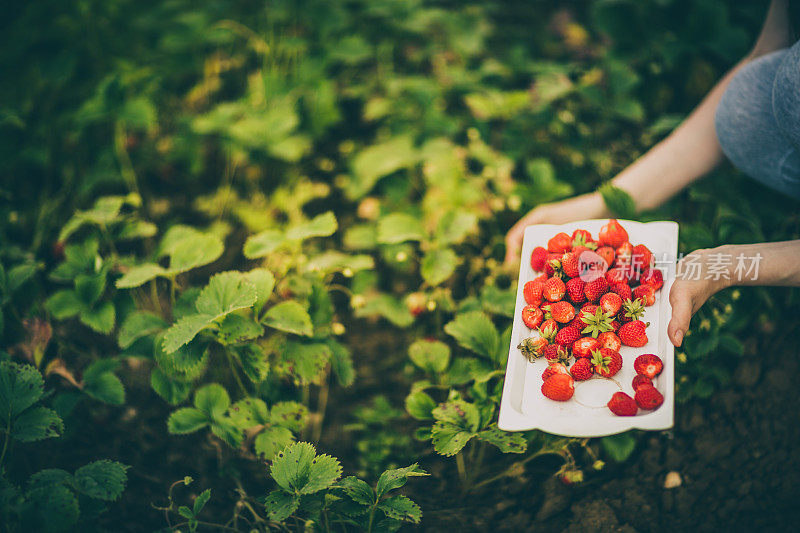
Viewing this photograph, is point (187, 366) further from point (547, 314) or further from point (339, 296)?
point (547, 314)

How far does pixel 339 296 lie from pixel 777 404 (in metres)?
1.59

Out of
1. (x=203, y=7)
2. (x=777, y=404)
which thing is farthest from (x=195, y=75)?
(x=777, y=404)

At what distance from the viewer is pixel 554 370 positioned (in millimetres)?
1211

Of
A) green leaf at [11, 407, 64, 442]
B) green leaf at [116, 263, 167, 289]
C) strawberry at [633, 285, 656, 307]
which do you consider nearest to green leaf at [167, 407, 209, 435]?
green leaf at [11, 407, 64, 442]

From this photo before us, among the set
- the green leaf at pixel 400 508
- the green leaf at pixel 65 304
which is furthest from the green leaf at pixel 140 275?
the green leaf at pixel 400 508

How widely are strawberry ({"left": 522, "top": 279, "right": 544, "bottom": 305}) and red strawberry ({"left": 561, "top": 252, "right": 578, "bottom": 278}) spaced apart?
8 centimetres

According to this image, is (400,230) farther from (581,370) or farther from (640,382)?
(640,382)

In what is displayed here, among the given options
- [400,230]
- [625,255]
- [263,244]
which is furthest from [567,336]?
[263,244]

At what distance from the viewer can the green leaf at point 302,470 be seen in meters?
1.27

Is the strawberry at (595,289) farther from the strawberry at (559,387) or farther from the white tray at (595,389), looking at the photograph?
the strawberry at (559,387)

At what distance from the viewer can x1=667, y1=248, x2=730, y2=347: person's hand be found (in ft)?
3.89

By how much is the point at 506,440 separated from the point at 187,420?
878 millimetres

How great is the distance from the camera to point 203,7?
9.23 feet

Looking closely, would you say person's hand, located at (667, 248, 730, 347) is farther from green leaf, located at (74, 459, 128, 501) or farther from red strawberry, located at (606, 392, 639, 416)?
green leaf, located at (74, 459, 128, 501)
